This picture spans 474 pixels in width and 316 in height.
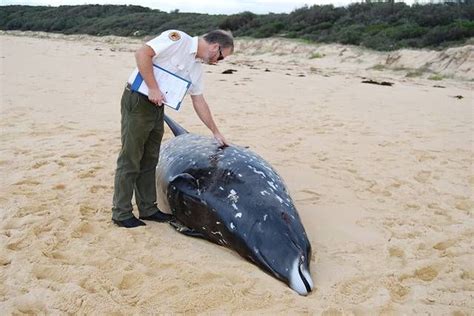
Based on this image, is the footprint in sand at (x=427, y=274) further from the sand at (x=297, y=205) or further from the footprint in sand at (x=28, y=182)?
the footprint in sand at (x=28, y=182)

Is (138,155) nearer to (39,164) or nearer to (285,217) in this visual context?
(285,217)

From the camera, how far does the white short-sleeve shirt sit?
368 cm

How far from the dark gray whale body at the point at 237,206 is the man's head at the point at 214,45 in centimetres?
91

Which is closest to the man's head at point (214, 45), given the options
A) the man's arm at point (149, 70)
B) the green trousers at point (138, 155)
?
the man's arm at point (149, 70)

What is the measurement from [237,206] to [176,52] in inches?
49.5

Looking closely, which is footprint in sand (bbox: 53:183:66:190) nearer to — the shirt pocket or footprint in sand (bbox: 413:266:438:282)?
the shirt pocket

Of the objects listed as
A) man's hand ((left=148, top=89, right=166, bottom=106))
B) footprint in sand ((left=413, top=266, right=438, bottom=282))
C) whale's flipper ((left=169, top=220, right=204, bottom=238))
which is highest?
man's hand ((left=148, top=89, right=166, bottom=106))

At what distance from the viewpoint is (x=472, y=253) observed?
3771 mm

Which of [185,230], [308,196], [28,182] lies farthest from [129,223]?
[308,196]

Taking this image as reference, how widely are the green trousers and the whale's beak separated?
153cm

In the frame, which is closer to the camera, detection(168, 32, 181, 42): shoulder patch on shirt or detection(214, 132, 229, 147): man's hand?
detection(168, 32, 181, 42): shoulder patch on shirt

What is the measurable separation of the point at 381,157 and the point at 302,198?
1945mm

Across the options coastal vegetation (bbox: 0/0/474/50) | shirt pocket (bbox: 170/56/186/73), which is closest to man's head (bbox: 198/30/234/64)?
shirt pocket (bbox: 170/56/186/73)

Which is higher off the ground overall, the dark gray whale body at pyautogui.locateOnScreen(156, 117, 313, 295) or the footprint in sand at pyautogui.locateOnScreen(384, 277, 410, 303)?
the dark gray whale body at pyautogui.locateOnScreen(156, 117, 313, 295)
